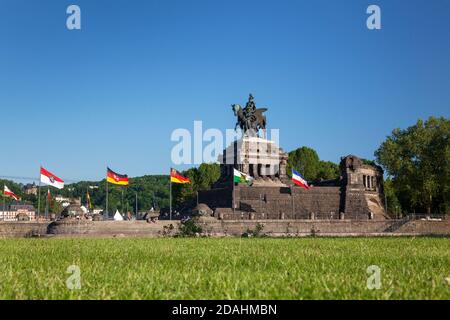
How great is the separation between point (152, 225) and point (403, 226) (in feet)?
92.4

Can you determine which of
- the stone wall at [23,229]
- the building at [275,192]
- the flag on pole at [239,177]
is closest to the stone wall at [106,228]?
the stone wall at [23,229]

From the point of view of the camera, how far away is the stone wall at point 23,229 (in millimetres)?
51125

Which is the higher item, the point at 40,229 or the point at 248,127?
the point at 248,127

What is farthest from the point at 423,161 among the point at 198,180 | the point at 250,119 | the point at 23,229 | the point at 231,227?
the point at 23,229

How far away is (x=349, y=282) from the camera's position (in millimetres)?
8789

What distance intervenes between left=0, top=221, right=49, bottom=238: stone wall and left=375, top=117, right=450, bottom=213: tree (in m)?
43.7

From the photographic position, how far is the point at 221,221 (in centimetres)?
5172

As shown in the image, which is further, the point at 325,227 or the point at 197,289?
the point at 325,227

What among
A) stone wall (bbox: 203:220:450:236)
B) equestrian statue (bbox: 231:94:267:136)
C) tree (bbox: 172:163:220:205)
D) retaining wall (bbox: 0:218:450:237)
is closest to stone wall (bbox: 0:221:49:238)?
retaining wall (bbox: 0:218:450:237)

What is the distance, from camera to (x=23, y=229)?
51875mm

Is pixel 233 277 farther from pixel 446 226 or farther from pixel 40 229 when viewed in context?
pixel 446 226

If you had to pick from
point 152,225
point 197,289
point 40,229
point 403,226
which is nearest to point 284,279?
point 197,289
